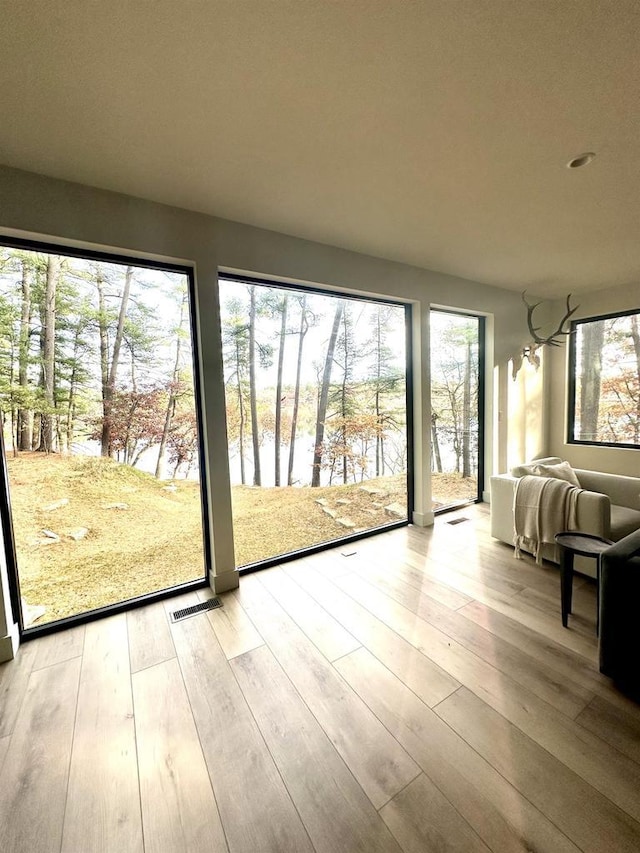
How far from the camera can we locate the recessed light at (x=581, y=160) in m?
1.75

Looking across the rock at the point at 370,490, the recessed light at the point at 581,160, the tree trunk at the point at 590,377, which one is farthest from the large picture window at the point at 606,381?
the recessed light at the point at 581,160

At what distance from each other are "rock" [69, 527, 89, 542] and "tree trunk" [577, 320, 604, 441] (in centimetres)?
557

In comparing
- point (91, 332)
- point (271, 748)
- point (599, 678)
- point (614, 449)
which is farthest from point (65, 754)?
point (614, 449)

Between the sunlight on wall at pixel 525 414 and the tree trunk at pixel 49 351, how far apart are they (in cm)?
458

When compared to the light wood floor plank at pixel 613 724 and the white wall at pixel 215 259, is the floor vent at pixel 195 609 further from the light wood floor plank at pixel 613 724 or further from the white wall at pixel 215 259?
the light wood floor plank at pixel 613 724

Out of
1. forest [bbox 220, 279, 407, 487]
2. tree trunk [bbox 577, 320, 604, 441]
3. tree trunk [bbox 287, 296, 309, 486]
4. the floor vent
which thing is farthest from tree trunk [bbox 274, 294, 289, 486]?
tree trunk [bbox 577, 320, 604, 441]

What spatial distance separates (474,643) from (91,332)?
3.06 metres

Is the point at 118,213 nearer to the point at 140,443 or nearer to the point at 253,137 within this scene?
the point at 253,137

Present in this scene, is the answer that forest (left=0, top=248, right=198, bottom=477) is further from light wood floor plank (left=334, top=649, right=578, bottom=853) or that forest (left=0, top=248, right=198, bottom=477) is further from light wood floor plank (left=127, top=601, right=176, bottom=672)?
light wood floor plank (left=334, top=649, right=578, bottom=853)

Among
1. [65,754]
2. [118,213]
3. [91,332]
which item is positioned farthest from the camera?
[91,332]

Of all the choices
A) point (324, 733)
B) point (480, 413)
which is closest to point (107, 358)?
point (324, 733)

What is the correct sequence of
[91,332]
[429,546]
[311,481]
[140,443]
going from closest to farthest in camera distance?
1. [91,332]
2. [140,443]
3. [429,546]
4. [311,481]

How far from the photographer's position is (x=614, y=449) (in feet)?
13.3

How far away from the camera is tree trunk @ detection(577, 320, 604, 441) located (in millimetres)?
4199
